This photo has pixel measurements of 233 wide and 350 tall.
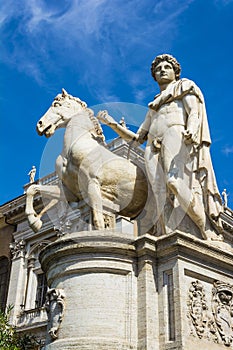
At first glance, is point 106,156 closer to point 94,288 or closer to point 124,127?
point 124,127

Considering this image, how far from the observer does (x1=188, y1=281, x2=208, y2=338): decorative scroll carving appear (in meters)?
6.98

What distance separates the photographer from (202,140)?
8570 mm

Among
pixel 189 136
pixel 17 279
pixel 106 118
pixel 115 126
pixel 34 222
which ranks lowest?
pixel 34 222

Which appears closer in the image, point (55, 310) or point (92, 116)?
point (55, 310)

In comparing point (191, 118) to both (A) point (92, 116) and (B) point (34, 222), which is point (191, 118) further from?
(B) point (34, 222)

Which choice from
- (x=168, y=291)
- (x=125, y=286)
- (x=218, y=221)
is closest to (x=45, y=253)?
(x=125, y=286)

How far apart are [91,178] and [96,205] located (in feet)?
1.46

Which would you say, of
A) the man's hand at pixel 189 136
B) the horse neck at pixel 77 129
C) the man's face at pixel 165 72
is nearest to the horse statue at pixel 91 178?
the horse neck at pixel 77 129

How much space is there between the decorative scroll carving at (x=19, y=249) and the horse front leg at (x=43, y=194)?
23230 millimetres

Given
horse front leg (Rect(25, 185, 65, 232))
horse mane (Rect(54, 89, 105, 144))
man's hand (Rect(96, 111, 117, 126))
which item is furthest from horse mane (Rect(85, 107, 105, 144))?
horse front leg (Rect(25, 185, 65, 232))

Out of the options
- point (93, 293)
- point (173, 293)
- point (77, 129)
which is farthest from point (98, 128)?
point (173, 293)

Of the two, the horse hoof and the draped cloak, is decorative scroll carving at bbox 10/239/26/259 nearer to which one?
the horse hoof

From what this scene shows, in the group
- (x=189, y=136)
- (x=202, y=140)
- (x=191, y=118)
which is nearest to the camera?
(x=189, y=136)

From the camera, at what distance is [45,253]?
7965mm
